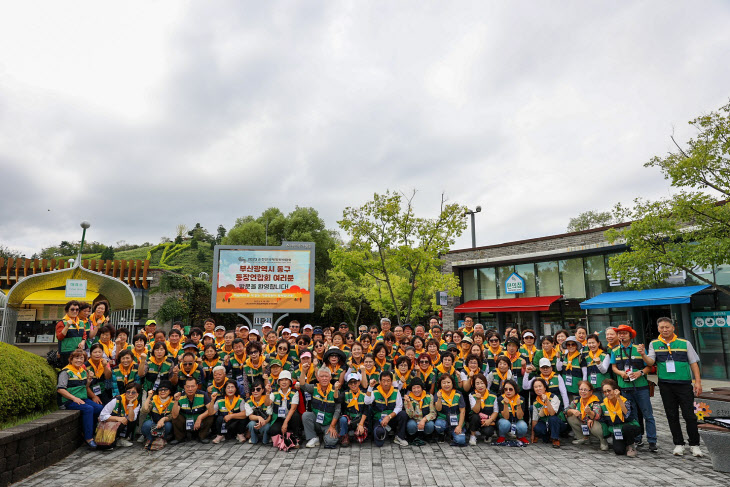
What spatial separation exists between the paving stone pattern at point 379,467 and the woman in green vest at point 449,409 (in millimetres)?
284

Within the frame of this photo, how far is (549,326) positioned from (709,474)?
1541cm

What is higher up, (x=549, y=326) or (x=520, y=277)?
(x=520, y=277)

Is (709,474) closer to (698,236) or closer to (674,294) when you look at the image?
(698,236)

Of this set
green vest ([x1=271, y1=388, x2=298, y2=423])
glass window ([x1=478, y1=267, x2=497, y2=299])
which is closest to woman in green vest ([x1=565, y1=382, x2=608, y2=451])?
green vest ([x1=271, y1=388, x2=298, y2=423])

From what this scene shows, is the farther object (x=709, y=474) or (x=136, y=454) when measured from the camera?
(x=136, y=454)

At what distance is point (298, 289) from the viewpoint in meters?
16.7

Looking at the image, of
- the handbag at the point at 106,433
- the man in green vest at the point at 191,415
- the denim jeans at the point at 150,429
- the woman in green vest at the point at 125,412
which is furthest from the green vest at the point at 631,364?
the handbag at the point at 106,433

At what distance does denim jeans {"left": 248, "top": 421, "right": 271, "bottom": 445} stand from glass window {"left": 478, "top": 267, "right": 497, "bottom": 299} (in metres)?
17.0

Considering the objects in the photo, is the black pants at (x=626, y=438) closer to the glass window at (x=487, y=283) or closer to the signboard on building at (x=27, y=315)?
the glass window at (x=487, y=283)

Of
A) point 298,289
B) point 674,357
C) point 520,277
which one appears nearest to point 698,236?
point 674,357

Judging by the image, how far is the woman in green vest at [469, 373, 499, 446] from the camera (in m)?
6.81

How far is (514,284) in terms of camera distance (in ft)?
69.2

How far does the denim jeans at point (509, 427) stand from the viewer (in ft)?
22.0

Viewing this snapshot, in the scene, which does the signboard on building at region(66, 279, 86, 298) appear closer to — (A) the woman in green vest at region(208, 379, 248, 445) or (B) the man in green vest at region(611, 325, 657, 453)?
(A) the woman in green vest at region(208, 379, 248, 445)
